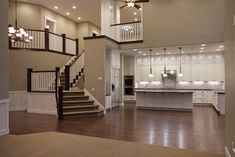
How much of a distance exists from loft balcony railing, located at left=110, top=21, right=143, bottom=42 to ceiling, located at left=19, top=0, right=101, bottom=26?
1.76 metres

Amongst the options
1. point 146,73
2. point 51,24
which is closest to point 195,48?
point 146,73

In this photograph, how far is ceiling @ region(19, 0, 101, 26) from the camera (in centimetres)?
1085

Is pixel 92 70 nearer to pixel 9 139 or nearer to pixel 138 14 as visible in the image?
pixel 9 139

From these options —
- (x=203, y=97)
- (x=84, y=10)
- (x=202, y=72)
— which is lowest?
(x=203, y=97)

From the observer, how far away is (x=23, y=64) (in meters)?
10.2

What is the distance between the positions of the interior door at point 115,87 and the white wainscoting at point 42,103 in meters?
3.33

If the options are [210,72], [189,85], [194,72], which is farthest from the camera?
[189,85]

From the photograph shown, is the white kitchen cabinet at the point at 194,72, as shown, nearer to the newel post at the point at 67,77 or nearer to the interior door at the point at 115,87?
the interior door at the point at 115,87

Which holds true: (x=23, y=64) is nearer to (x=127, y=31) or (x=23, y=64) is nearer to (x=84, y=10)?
(x=84, y=10)

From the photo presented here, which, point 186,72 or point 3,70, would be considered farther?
point 186,72

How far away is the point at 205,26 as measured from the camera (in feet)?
30.3

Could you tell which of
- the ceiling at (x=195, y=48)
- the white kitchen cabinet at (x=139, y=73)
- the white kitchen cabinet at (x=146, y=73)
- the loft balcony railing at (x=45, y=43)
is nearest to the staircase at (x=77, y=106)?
the loft balcony railing at (x=45, y=43)

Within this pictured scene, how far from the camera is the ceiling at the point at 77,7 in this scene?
10.9 meters

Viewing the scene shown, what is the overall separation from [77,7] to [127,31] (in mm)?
3371
